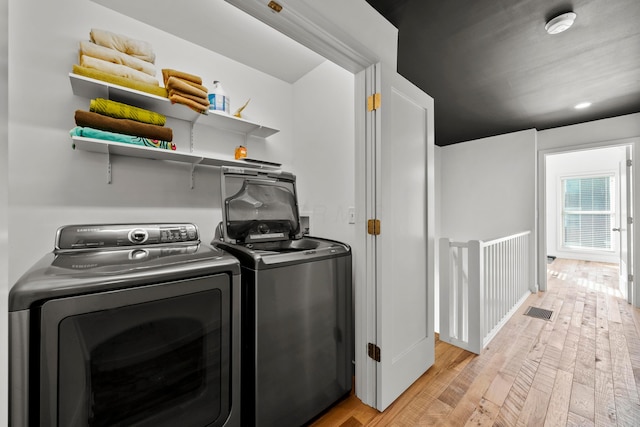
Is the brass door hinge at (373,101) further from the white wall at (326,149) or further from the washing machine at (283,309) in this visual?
the washing machine at (283,309)

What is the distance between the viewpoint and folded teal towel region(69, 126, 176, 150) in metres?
1.37

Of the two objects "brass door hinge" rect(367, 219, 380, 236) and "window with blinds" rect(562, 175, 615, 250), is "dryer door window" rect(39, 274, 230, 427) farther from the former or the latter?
"window with blinds" rect(562, 175, 615, 250)

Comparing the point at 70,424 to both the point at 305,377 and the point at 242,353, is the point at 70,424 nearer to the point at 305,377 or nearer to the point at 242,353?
the point at 242,353

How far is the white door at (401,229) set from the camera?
4.92 feet

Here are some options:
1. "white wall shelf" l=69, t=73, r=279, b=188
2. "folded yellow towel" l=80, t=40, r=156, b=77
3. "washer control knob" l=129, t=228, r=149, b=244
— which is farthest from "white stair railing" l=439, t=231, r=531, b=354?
"folded yellow towel" l=80, t=40, r=156, b=77

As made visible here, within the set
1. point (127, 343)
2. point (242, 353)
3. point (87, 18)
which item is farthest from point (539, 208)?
point (87, 18)

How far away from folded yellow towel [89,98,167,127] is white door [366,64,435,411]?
1316mm

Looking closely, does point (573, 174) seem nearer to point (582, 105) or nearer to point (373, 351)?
point (582, 105)

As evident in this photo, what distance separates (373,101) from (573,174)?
6.94 metres

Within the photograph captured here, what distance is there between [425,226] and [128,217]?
79.2 inches

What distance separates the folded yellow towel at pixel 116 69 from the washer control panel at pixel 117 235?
87 centimetres

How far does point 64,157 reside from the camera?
58.5 inches

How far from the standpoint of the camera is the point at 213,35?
1.85m

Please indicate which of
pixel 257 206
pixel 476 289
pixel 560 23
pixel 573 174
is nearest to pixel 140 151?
pixel 257 206
